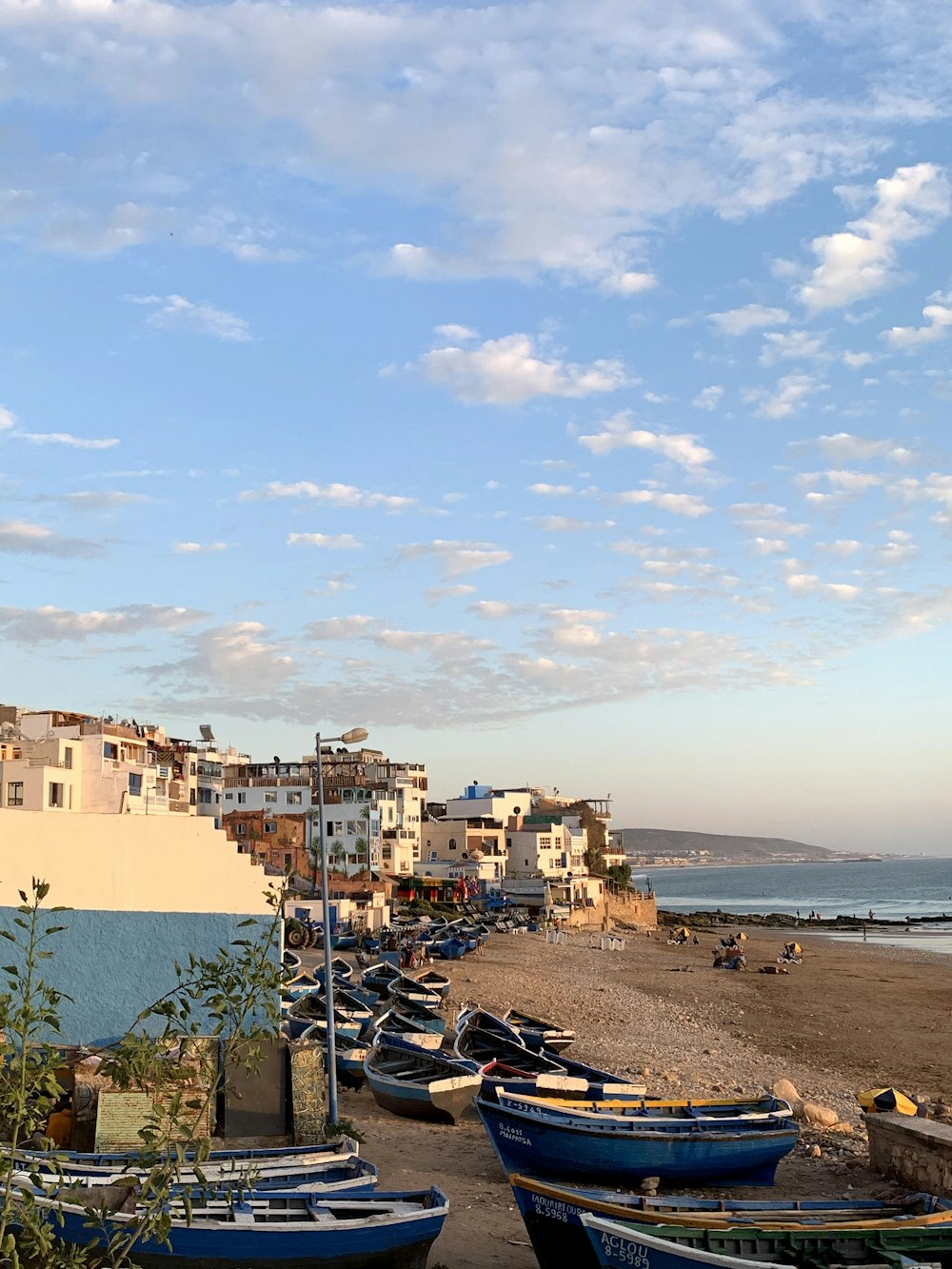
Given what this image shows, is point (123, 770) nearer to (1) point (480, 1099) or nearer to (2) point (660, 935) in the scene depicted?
(1) point (480, 1099)

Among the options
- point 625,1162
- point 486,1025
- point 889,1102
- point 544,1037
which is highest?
point 889,1102

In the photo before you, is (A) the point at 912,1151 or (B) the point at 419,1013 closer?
(A) the point at 912,1151

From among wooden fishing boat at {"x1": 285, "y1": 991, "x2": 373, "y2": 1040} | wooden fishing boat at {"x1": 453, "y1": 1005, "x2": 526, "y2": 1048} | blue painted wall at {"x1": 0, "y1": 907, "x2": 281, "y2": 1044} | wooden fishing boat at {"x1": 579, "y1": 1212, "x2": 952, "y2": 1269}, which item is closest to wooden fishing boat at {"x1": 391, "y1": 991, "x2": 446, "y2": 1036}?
wooden fishing boat at {"x1": 285, "y1": 991, "x2": 373, "y2": 1040}

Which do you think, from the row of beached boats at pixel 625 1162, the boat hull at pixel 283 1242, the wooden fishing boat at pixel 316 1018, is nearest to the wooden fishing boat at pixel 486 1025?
the row of beached boats at pixel 625 1162

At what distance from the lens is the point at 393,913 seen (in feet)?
255

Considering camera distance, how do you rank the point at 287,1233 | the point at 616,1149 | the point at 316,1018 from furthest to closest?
the point at 316,1018, the point at 616,1149, the point at 287,1233

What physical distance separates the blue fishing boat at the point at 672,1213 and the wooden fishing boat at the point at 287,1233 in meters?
1.16

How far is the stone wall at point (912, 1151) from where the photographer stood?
13.9 meters

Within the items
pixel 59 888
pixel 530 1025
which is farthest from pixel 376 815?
pixel 59 888

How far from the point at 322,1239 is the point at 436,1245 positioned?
2626 millimetres

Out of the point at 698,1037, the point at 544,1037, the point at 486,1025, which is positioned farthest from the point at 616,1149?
the point at 698,1037

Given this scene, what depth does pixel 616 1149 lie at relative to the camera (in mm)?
15625

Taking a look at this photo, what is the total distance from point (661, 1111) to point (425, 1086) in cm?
457

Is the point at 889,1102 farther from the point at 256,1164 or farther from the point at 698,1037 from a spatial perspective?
the point at 698,1037
